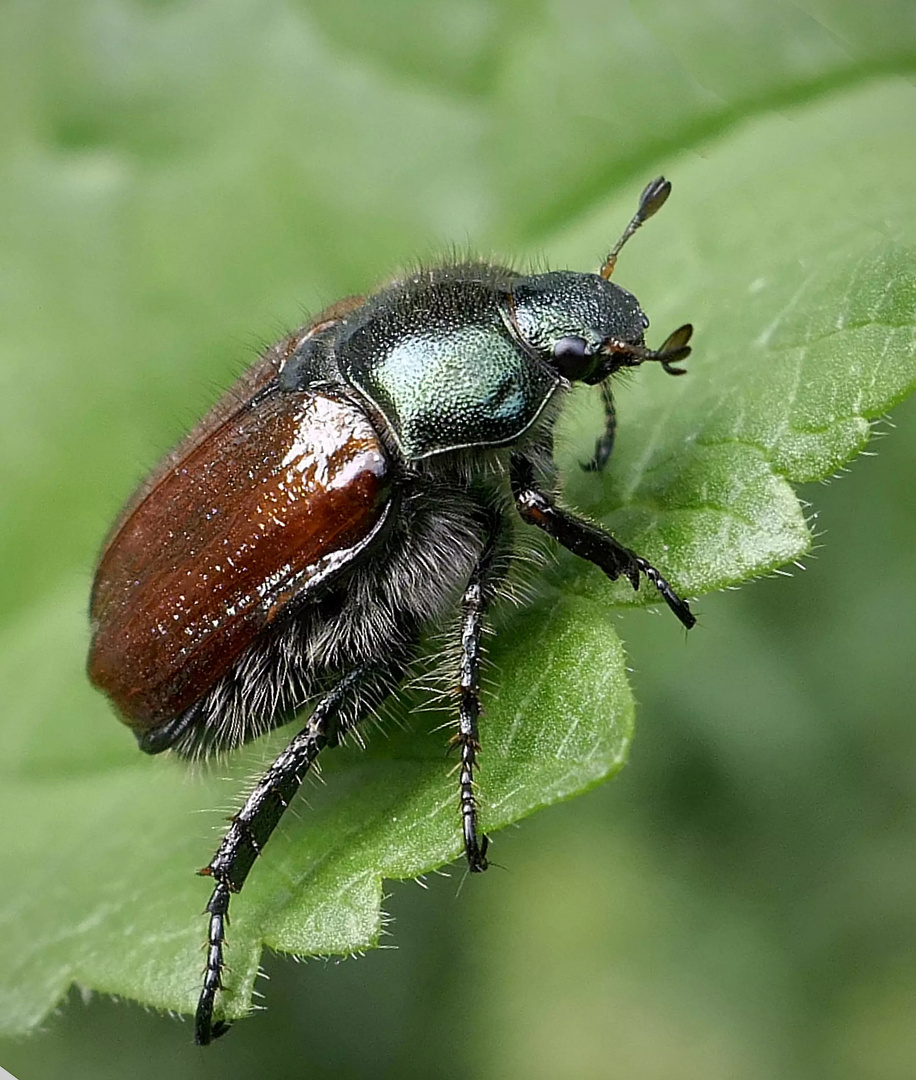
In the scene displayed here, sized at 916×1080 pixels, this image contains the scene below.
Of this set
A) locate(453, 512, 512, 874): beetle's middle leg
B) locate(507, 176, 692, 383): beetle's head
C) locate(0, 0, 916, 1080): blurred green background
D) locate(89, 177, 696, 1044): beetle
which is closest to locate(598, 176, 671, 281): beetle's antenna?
locate(89, 177, 696, 1044): beetle

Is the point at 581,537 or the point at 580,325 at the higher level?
the point at 580,325

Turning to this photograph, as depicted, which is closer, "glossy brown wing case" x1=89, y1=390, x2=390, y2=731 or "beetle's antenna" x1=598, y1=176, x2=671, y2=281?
"glossy brown wing case" x1=89, y1=390, x2=390, y2=731

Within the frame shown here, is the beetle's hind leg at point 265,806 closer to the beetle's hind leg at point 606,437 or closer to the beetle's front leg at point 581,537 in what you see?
the beetle's front leg at point 581,537

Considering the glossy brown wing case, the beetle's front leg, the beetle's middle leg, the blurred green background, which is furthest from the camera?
the blurred green background

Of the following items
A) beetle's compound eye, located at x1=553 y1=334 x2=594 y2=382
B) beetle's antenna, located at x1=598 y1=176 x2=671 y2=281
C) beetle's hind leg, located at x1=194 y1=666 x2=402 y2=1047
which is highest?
beetle's antenna, located at x1=598 y1=176 x2=671 y2=281

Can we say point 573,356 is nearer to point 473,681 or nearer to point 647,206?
point 647,206

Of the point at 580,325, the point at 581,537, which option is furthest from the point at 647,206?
the point at 581,537

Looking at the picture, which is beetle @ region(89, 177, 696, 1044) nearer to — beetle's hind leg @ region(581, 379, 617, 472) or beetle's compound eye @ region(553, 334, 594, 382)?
beetle's compound eye @ region(553, 334, 594, 382)
